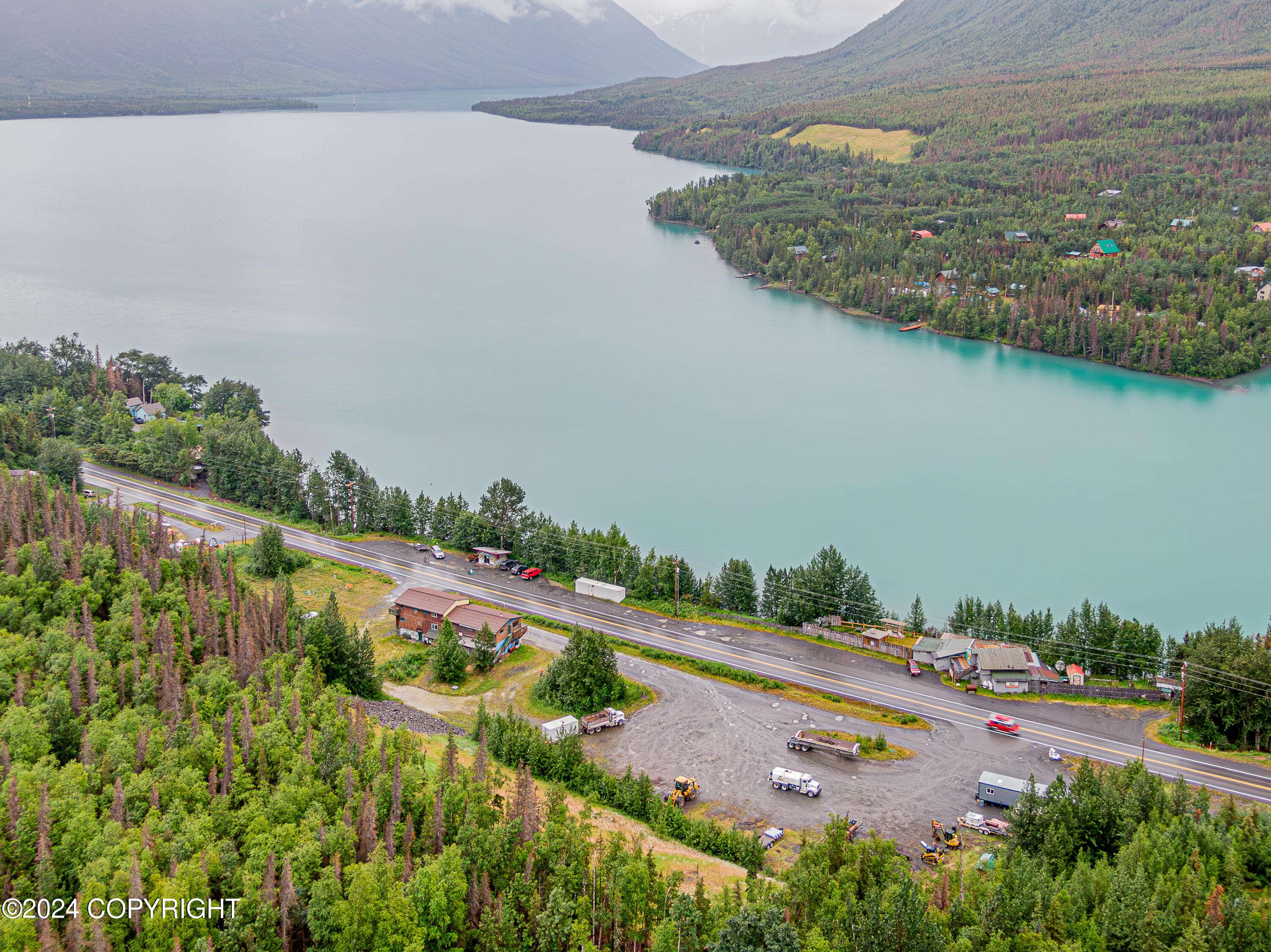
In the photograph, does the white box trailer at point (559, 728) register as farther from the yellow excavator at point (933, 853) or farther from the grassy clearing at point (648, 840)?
the yellow excavator at point (933, 853)

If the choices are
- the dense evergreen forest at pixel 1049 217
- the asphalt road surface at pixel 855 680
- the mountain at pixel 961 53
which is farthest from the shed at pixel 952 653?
the mountain at pixel 961 53

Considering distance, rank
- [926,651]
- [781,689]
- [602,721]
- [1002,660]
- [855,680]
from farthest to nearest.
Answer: [926,651] → [855,680] → [781,689] → [1002,660] → [602,721]

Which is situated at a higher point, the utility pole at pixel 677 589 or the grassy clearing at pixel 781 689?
the utility pole at pixel 677 589

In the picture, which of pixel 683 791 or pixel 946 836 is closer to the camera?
pixel 946 836

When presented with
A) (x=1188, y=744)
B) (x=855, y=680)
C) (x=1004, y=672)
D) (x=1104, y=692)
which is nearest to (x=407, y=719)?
(x=855, y=680)

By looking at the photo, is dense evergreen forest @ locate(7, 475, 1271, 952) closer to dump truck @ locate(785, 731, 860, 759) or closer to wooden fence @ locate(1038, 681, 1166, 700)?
dump truck @ locate(785, 731, 860, 759)

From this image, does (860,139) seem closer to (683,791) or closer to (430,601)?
(430,601)

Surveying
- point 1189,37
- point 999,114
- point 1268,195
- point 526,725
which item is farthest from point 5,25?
point 526,725
